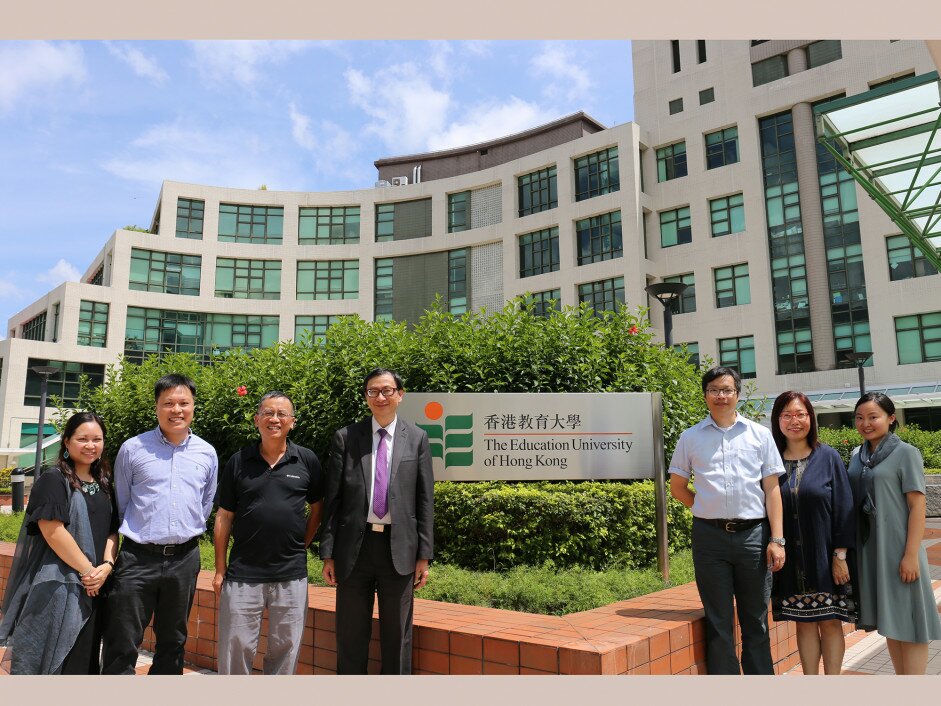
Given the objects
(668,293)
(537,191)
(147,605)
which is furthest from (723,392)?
(537,191)

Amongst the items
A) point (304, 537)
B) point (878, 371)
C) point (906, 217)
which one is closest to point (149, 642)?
point (304, 537)

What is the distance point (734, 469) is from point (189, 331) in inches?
1537

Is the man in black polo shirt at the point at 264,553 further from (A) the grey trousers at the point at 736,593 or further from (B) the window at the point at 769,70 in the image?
(B) the window at the point at 769,70

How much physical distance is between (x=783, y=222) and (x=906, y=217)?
2147 cm

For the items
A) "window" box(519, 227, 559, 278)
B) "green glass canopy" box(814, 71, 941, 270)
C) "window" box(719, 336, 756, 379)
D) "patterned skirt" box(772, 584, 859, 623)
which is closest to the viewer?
"patterned skirt" box(772, 584, 859, 623)

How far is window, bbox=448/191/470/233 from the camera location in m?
38.6

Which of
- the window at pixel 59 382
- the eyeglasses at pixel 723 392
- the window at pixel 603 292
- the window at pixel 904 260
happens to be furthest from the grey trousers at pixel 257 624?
the window at pixel 59 382

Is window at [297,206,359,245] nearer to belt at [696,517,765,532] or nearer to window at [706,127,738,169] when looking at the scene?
window at [706,127,738,169]

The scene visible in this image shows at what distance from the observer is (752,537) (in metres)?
3.94

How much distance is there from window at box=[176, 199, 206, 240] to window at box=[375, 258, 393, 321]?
1008 centimetres

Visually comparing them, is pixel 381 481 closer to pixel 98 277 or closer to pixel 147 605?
pixel 147 605

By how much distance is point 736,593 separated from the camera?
4020 mm

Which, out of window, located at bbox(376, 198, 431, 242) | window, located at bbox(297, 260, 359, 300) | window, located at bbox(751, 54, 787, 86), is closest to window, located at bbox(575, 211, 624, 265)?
window, located at bbox(751, 54, 787, 86)

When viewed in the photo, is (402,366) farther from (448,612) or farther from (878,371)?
(878,371)
